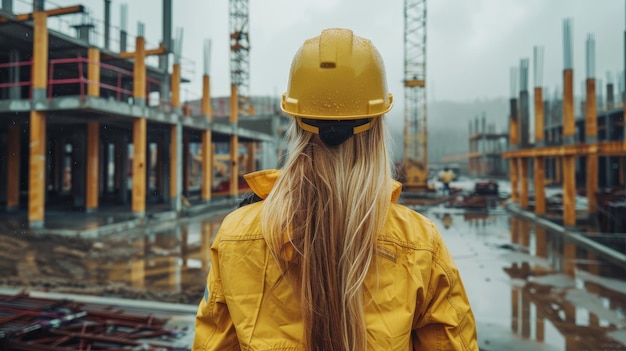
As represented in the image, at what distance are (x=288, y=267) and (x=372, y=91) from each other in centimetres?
57

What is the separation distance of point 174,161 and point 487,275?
39.6 ft

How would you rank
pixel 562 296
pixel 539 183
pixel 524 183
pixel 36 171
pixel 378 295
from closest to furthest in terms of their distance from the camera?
pixel 378 295, pixel 562 296, pixel 36 171, pixel 539 183, pixel 524 183

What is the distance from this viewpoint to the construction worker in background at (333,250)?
3.49 ft

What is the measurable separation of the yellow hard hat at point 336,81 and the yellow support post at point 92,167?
531 inches

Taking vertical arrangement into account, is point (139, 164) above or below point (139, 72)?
below

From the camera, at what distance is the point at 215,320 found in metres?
1.18

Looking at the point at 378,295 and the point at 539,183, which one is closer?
the point at 378,295

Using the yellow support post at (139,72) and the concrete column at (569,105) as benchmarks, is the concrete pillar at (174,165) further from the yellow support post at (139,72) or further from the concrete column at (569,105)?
the concrete column at (569,105)

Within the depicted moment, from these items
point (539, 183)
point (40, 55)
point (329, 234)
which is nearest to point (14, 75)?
point (40, 55)

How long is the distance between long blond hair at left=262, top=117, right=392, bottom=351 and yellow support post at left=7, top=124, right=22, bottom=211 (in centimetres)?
1580

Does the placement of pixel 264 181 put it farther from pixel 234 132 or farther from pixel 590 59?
A: pixel 234 132

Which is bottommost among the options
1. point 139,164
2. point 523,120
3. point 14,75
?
point 139,164

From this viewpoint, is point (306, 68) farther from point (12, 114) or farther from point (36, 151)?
point (12, 114)

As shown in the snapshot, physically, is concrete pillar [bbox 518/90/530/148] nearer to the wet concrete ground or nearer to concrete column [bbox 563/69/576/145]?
concrete column [bbox 563/69/576/145]
